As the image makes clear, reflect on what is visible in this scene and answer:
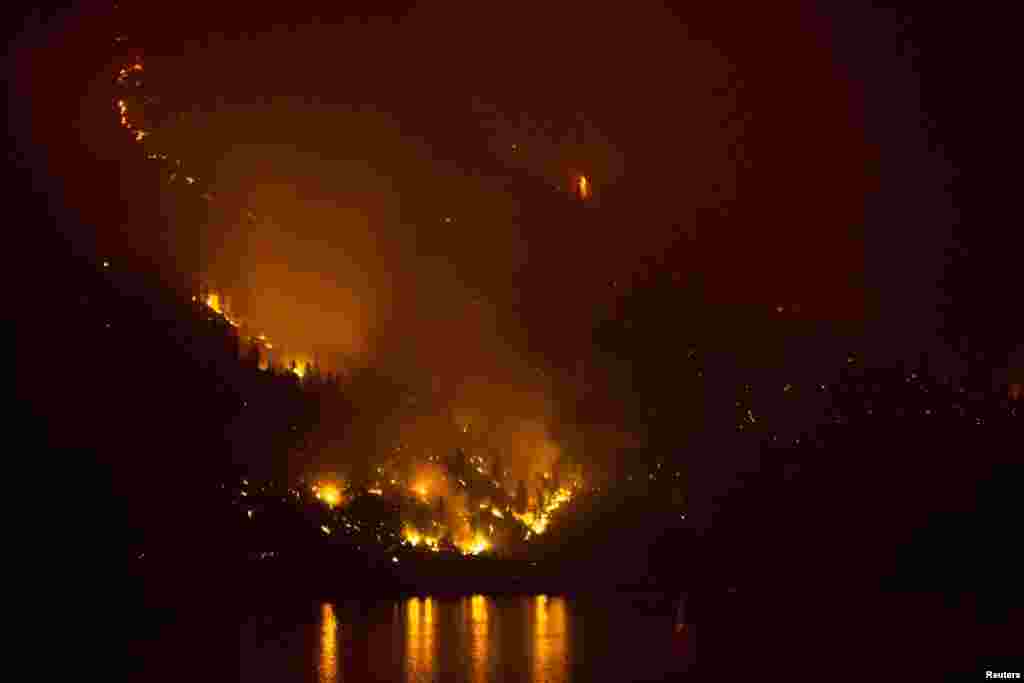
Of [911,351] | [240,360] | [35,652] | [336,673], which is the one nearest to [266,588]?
[240,360]

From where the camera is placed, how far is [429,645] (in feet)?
46.3

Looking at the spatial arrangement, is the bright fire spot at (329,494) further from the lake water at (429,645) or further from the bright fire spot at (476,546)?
the lake water at (429,645)

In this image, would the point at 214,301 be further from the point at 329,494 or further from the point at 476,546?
the point at 476,546

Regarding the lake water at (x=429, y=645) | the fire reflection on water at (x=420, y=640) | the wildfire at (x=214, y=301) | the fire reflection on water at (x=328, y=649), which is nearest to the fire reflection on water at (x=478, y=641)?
the lake water at (x=429, y=645)

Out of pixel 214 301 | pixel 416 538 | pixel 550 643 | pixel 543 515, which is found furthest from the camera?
pixel 214 301

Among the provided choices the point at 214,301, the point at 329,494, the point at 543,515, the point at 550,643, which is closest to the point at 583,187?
the point at 543,515

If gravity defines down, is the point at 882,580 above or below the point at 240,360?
below

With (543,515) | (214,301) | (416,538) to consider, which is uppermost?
(214,301)

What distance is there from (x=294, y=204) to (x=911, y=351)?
52.8 feet

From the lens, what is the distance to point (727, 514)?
23.4 metres

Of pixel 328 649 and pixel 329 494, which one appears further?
pixel 329 494

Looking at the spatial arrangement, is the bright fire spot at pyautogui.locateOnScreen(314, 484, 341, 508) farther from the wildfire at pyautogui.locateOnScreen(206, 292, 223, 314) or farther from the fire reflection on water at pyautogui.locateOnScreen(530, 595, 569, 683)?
the fire reflection on water at pyautogui.locateOnScreen(530, 595, 569, 683)

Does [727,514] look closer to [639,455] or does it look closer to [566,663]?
[639,455]

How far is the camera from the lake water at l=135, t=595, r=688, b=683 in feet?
38.4
